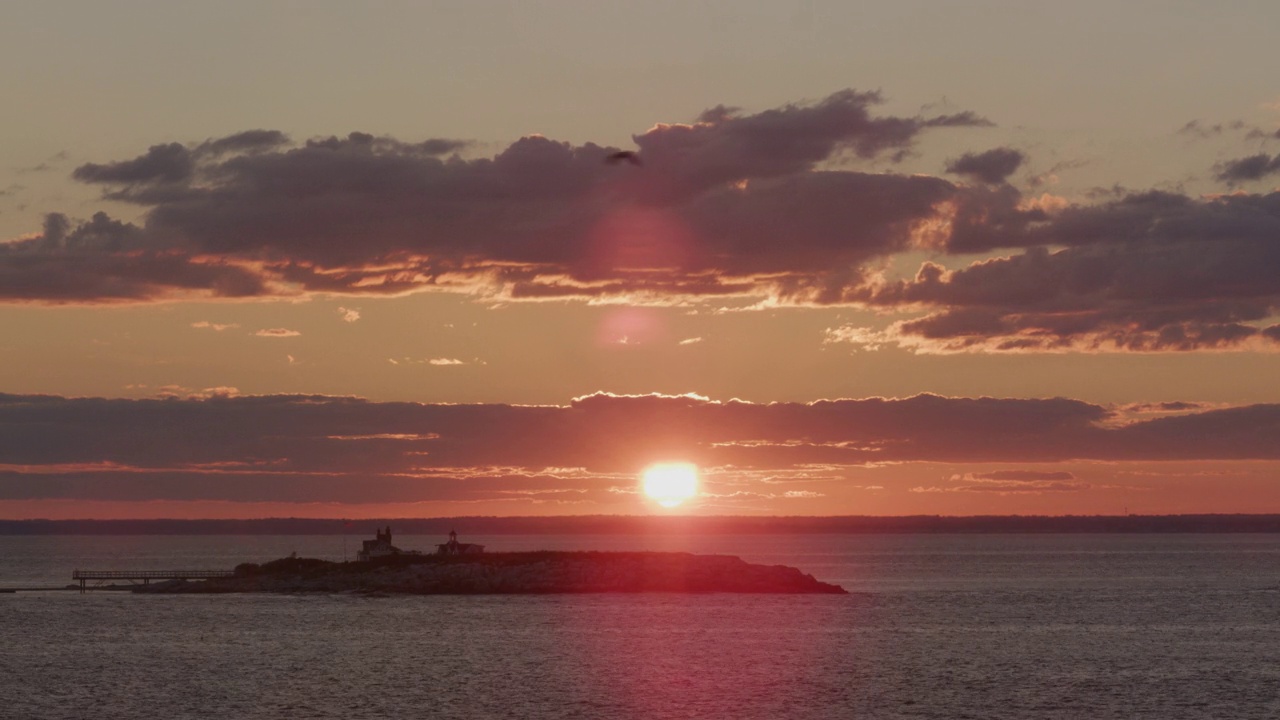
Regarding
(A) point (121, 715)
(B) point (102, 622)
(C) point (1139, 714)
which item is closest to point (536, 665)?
(A) point (121, 715)

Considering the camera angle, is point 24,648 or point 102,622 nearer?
point 24,648

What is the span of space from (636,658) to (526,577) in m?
63.5

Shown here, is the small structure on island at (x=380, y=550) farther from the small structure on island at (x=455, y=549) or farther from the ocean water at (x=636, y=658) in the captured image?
the ocean water at (x=636, y=658)

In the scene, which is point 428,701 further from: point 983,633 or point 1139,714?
point 983,633

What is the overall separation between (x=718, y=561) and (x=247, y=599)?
48829 millimetres

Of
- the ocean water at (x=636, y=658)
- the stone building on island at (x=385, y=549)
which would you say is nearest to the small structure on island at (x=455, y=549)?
the stone building on island at (x=385, y=549)

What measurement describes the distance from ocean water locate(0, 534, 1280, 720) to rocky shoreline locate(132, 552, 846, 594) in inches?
230

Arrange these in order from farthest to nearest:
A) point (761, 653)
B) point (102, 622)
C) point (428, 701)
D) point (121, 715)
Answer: point (102, 622)
point (761, 653)
point (428, 701)
point (121, 715)

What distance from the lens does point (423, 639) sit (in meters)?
108

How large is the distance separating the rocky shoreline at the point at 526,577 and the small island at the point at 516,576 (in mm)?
101

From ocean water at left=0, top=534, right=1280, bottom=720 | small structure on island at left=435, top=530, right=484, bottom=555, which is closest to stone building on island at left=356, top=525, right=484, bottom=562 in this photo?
small structure on island at left=435, top=530, right=484, bottom=555

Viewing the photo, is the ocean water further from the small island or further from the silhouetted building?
the silhouetted building

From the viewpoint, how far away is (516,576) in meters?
159

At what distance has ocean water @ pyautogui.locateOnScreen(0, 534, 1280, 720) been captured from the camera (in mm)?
74562
